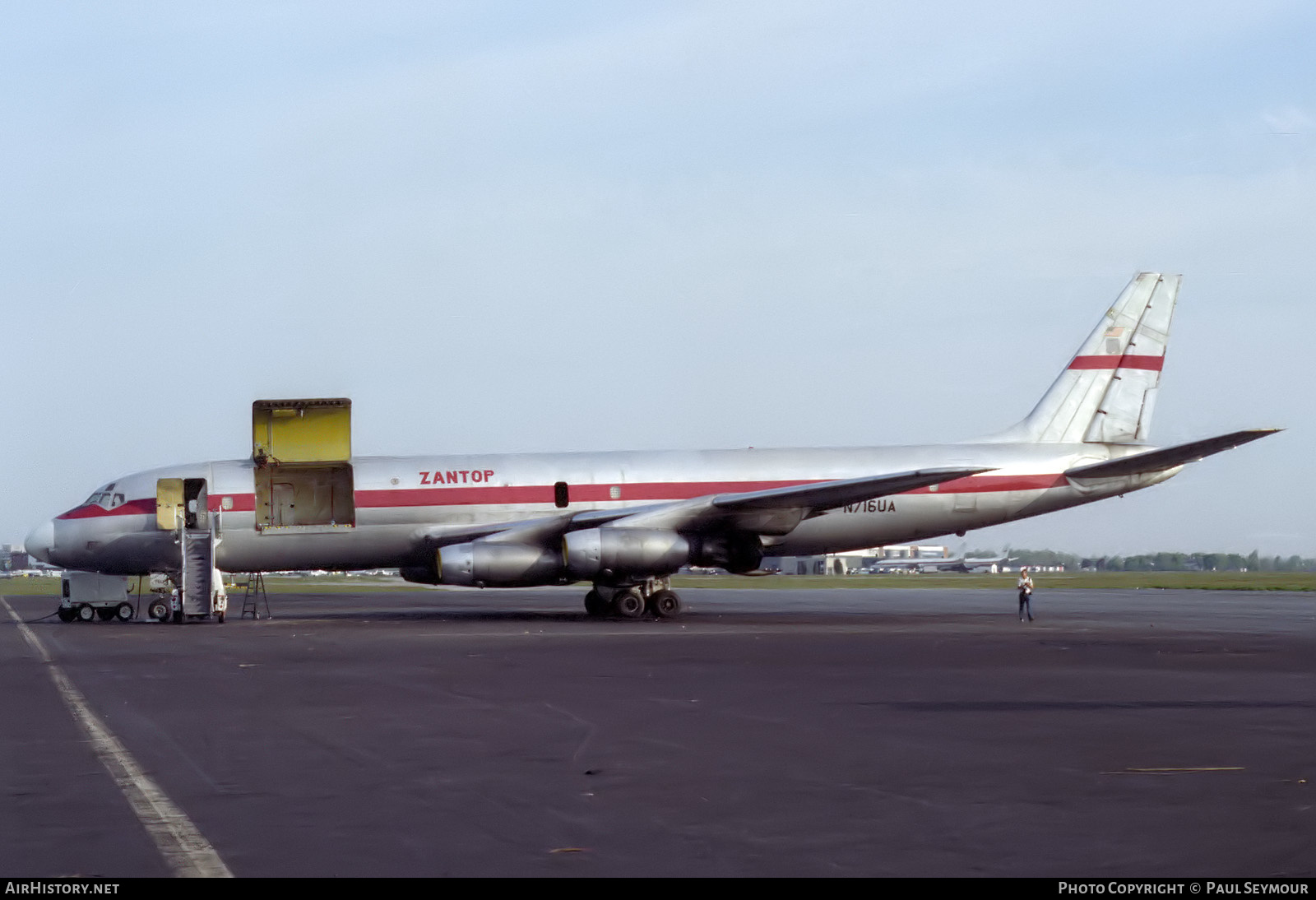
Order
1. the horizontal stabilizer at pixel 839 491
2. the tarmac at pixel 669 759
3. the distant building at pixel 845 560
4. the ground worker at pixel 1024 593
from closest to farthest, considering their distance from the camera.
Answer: the tarmac at pixel 669 759
the horizontal stabilizer at pixel 839 491
the ground worker at pixel 1024 593
the distant building at pixel 845 560

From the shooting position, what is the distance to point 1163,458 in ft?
107

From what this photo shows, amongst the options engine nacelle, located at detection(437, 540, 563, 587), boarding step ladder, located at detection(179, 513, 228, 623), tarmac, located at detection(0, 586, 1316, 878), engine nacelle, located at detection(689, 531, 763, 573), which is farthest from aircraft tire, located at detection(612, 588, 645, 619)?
tarmac, located at detection(0, 586, 1316, 878)

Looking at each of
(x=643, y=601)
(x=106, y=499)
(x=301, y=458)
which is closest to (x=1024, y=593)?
(x=643, y=601)

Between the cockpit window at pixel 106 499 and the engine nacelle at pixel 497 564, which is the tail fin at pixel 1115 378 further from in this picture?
the cockpit window at pixel 106 499

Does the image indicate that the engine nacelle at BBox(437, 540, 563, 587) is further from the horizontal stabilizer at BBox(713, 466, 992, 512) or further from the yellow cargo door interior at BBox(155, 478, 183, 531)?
the yellow cargo door interior at BBox(155, 478, 183, 531)

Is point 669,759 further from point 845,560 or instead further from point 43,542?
point 845,560

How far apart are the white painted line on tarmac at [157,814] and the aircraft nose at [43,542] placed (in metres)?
21.7

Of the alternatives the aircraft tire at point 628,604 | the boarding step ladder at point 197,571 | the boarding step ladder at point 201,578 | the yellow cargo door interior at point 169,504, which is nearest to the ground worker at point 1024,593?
the aircraft tire at point 628,604

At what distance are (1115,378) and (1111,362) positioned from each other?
1.46 ft

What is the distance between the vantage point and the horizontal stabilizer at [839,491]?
3011cm

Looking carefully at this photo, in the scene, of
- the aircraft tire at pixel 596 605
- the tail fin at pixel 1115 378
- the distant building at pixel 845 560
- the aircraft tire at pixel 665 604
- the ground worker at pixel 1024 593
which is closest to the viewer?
the ground worker at pixel 1024 593

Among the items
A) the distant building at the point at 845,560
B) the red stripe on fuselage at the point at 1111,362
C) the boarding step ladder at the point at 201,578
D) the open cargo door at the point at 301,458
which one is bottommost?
the distant building at the point at 845,560

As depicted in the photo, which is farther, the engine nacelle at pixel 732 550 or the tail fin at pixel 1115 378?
the tail fin at pixel 1115 378
